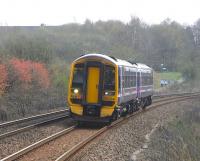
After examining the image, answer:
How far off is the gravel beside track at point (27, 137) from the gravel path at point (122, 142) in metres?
1.86

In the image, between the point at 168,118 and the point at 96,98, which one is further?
the point at 168,118

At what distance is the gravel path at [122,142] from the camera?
13.0 meters

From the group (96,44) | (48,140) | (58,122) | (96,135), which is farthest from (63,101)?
(96,44)

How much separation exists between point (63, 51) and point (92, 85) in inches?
1601

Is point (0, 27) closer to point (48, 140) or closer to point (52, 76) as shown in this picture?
point (52, 76)

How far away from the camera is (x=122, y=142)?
1566cm

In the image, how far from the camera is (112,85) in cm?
1962

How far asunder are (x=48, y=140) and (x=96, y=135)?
2578mm

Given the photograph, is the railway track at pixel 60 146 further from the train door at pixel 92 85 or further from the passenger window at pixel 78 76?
the passenger window at pixel 78 76

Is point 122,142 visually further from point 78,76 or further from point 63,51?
point 63,51

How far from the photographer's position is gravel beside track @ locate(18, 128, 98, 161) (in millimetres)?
12241

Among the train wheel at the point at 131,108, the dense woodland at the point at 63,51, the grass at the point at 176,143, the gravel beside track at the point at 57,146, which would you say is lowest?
the grass at the point at 176,143

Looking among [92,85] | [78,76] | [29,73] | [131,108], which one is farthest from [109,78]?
[29,73]

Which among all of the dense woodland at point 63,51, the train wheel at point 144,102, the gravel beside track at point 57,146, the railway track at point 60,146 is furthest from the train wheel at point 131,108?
the gravel beside track at point 57,146
